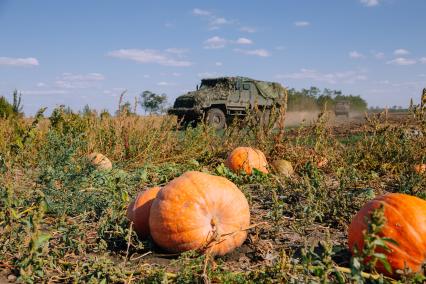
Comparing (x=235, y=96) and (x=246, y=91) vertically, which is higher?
(x=246, y=91)

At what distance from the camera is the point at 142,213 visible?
3227 mm

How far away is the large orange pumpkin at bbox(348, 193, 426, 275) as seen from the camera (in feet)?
8.20

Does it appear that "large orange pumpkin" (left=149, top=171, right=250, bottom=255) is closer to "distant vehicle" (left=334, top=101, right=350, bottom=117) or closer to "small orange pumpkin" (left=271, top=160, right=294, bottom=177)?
"small orange pumpkin" (left=271, top=160, right=294, bottom=177)

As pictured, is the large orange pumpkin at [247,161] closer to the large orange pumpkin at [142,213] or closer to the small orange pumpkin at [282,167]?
the small orange pumpkin at [282,167]

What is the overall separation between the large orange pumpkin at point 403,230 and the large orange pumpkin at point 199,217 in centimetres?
78

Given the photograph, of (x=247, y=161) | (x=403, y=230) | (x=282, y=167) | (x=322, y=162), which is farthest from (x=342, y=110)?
(x=403, y=230)

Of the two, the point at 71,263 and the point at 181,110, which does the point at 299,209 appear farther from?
the point at 181,110

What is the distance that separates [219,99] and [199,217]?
53.7 feet

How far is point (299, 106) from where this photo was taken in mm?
36750

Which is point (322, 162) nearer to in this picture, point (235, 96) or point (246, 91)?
point (235, 96)

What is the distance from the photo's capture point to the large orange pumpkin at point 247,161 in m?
5.65

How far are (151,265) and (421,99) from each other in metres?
3.78

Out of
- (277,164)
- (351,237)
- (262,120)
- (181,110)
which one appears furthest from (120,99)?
(181,110)

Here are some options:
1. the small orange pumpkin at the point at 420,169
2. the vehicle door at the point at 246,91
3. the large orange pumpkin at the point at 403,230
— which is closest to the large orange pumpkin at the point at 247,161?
the small orange pumpkin at the point at 420,169
